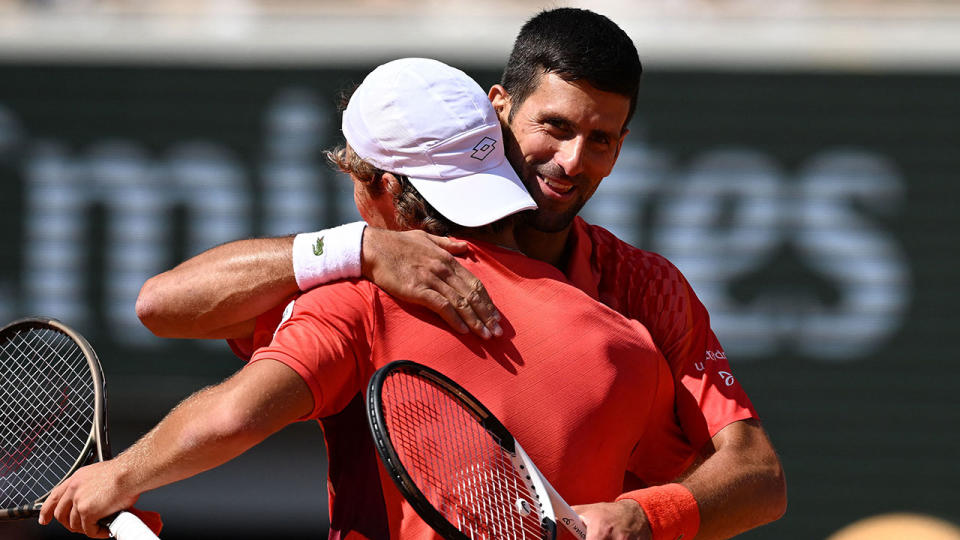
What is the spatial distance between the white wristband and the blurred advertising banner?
509 centimetres

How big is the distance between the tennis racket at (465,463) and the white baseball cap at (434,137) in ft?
1.18

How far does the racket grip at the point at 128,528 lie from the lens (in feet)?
7.43

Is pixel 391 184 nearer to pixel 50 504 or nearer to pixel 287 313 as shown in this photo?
pixel 287 313

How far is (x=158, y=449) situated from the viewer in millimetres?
2131

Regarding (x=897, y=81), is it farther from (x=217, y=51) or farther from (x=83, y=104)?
(x=83, y=104)

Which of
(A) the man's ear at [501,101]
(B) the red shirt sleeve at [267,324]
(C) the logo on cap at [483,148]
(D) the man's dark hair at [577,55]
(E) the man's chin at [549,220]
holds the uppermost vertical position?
(D) the man's dark hair at [577,55]

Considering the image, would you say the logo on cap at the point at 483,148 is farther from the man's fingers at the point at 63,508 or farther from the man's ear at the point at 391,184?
the man's fingers at the point at 63,508

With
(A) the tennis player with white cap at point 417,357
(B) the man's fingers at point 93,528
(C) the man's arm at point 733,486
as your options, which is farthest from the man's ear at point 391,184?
(B) the man's fingers at point 93,528

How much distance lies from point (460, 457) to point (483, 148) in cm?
64

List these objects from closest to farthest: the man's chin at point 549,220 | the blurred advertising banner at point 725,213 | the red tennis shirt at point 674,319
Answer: the red tennis shirt at point 674,319 < the man's chin at point 549,220 < the blurred advertising banner at point 725,213

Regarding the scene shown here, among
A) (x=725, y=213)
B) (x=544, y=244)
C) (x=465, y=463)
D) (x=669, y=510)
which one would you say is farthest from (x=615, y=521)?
(x=725, y=213)

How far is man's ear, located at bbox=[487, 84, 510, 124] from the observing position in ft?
9.93

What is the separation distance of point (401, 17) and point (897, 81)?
3154 mm

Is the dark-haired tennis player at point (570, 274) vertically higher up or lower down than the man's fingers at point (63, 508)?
higher up
